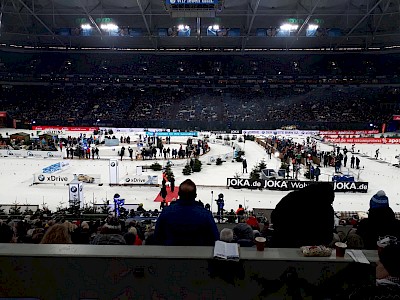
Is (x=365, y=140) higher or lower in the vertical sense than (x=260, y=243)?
higher

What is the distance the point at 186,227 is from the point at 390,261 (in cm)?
Result: 176

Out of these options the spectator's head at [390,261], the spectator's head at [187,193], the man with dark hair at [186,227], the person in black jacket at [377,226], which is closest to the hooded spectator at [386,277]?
the spectator's head at [390,261]

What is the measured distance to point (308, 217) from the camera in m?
3.04

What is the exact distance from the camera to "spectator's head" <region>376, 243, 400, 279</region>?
217 centimetres

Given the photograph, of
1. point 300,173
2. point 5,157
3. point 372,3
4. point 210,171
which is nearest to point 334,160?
point 300,173

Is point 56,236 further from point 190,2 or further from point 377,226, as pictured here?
point 190,2

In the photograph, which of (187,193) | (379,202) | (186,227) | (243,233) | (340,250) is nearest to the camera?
(340,250)

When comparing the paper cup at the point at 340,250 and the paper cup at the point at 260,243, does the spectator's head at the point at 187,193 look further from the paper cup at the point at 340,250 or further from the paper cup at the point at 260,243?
the paper cup at the point at 340,250

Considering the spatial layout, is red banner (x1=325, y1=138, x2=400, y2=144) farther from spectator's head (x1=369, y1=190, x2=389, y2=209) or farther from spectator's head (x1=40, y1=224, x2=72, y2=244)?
spectator's head (x1=40, y1=224, x2=72, y2=244)

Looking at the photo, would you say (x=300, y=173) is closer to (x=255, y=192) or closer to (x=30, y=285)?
(x=255, y=192)

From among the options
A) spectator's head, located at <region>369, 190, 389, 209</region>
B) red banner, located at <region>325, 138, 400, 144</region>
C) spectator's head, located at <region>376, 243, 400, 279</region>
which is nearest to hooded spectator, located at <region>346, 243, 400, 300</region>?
spectator's head, located at <region>376, 243, 400, 279</region>

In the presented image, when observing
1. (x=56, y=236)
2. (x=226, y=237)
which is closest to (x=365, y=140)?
(x=226, y=237)

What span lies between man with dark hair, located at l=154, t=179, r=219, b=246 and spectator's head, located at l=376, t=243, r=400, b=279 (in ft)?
5.09

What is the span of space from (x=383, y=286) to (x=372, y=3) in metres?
55.2
